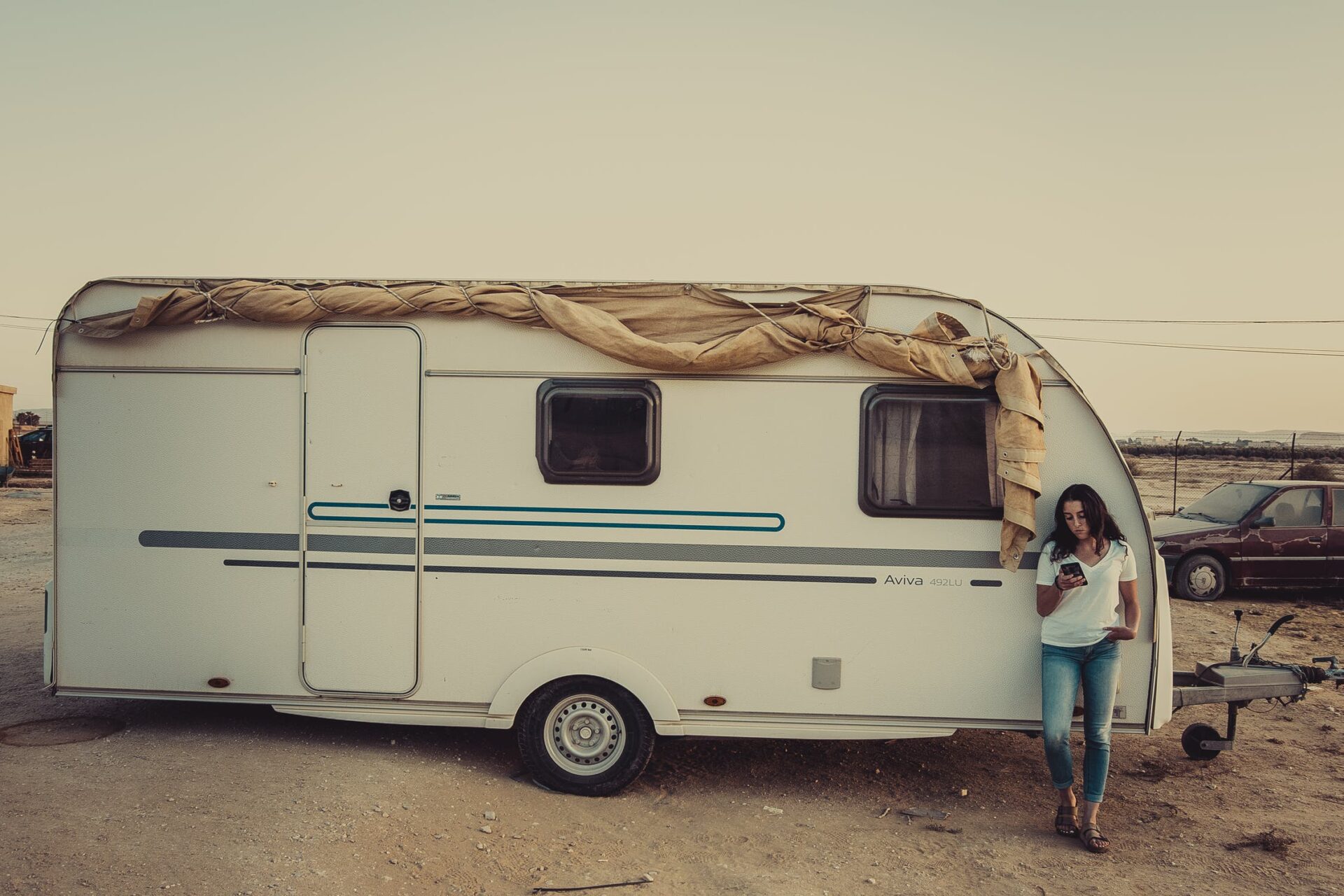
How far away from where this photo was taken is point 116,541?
218 inches

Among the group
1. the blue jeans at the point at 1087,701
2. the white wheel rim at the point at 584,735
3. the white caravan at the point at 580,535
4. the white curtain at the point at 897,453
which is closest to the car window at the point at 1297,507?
the white caravan at the point at 580,535

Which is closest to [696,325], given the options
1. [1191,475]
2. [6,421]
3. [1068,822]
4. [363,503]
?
[363,503]

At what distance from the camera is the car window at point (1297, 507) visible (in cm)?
1182

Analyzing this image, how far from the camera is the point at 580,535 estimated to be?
5242mm

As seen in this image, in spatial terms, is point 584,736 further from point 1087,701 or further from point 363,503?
point 1087,701

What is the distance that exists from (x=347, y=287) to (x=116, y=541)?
209cm

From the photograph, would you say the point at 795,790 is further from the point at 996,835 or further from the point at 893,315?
the point at 893,315

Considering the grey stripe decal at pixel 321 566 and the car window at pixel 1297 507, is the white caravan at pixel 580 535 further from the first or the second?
the car window at pixel 1297 507

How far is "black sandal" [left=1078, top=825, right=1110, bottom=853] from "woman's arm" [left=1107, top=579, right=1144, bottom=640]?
1.02 m

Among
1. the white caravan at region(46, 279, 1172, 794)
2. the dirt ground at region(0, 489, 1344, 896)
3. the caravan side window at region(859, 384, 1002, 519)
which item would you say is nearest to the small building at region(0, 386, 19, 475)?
the dirt ground at region(0, 489, 1344, 896)

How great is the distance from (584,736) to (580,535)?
1182 millimetres

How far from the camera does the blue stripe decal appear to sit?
5203mm

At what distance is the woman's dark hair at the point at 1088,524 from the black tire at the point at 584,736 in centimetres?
245

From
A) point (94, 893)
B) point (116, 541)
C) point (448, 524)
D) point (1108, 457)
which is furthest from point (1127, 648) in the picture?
point (116, 541)
